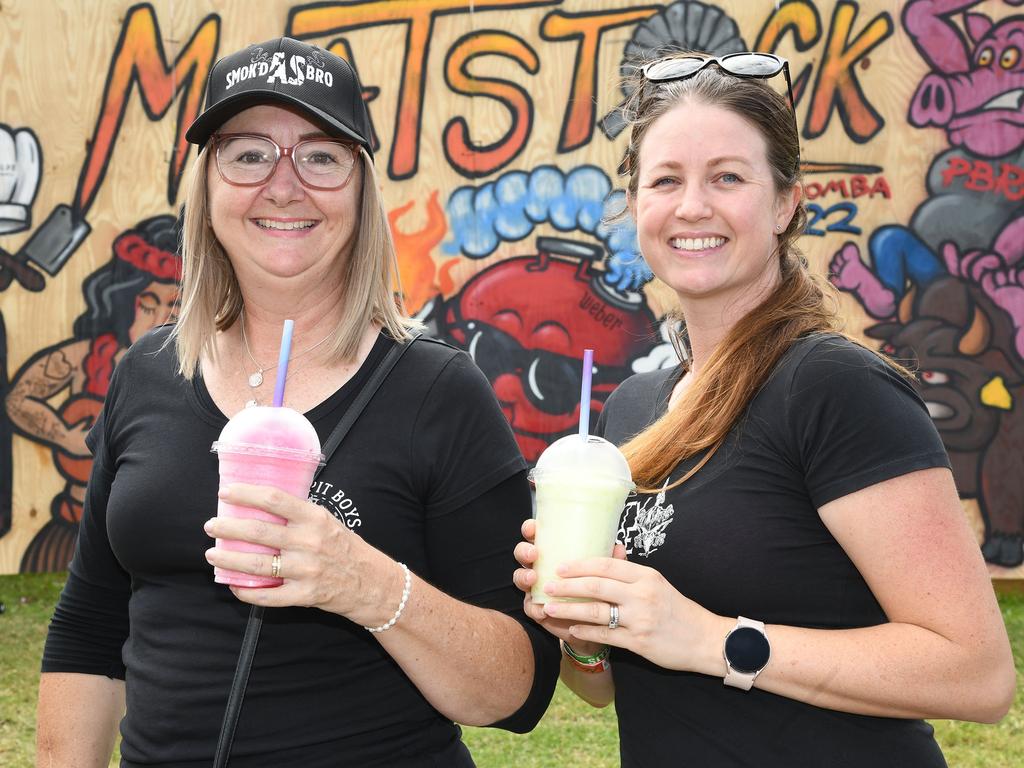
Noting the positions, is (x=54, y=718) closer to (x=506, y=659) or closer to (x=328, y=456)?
(x=328, y=456)

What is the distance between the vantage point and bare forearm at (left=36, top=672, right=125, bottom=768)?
6.64 feet

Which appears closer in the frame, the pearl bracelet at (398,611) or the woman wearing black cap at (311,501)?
the pearl bracelet at (398,611)

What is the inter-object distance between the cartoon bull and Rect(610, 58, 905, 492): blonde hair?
5011mm

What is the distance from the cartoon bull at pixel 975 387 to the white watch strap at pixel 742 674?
5509 millimetres

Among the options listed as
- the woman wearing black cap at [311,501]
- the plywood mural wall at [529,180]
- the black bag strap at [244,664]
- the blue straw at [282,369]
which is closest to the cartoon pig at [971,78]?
the plywood mural wall at [529,180]

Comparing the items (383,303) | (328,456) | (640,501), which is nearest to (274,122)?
(383,303)

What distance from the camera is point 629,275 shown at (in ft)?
22.5

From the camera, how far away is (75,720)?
80.3 inches

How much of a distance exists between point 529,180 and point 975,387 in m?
3.33

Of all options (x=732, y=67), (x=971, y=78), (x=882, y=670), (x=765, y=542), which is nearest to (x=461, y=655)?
(x=765, y=542)

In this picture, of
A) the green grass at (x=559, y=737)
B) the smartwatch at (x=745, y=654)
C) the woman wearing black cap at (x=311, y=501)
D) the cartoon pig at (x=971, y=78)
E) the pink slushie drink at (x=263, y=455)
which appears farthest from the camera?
the cartoon pig at (x=971, y=78)

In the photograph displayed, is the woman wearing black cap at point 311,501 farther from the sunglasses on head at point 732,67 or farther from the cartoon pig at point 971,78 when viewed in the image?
the cartoon pig at point 971,78

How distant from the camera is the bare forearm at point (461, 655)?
5.43 feet

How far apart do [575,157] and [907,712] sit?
5.67 metres
